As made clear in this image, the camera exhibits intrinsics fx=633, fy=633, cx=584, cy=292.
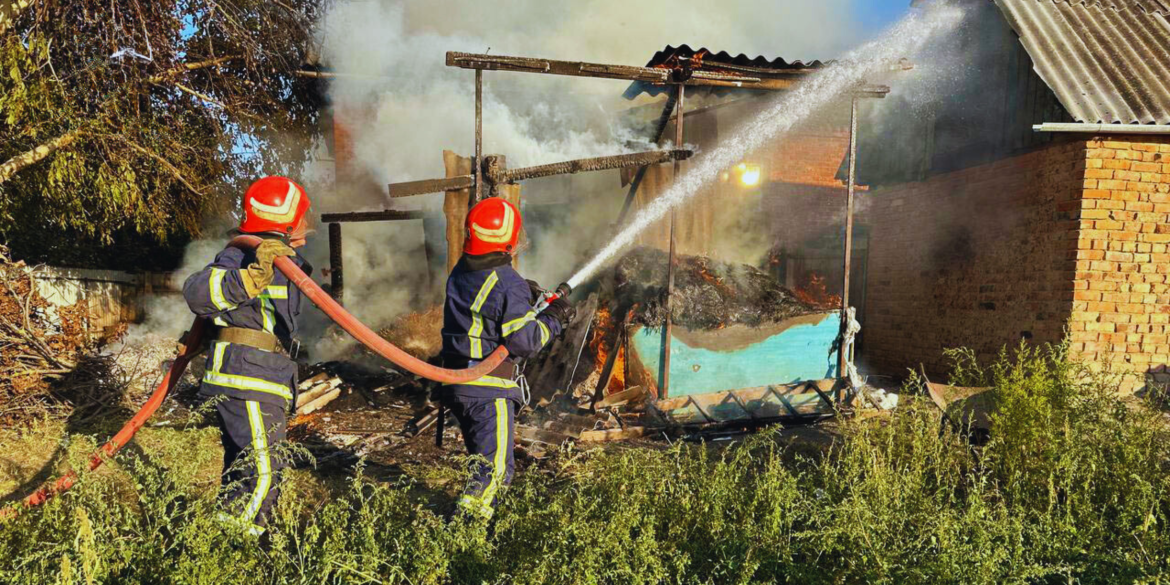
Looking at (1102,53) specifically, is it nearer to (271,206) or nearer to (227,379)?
(271,206)

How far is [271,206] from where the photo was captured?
3.41 m

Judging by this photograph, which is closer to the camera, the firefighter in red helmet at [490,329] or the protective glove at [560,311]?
the firefighter in red helmet at [490,329]

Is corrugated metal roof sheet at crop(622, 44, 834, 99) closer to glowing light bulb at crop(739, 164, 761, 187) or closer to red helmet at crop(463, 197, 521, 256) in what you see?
glowing light bulb at crop(739, 164, 761, 187)

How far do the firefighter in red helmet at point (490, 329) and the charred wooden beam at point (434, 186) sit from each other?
250 centimetres

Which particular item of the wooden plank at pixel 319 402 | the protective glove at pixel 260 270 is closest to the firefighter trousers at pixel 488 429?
the protective glove at pixel 260 270

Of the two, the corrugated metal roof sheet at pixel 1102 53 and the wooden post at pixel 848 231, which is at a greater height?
the corrugated metal roof sheet at pixel 1102 53

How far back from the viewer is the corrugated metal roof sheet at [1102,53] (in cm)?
684

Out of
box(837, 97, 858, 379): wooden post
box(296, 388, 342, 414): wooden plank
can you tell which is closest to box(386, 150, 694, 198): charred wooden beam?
box(837, 97, 858, 379): wooden post

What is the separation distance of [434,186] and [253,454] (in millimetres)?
3722

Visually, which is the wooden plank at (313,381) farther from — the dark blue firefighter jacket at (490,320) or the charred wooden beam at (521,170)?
the dark blue firefighter jacket at (490,320)

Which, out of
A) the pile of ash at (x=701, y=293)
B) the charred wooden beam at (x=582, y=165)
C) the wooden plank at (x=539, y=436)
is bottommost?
the wooden plank at (x=539, y=436)

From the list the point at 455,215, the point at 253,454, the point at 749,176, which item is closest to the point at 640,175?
the point at 455,215

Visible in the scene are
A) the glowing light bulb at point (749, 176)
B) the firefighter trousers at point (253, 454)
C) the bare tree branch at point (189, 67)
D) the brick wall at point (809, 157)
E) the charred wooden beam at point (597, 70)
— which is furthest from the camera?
the brick wall at point (809, 157)

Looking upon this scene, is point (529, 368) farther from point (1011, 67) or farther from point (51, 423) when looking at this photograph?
point (1011, 67)
